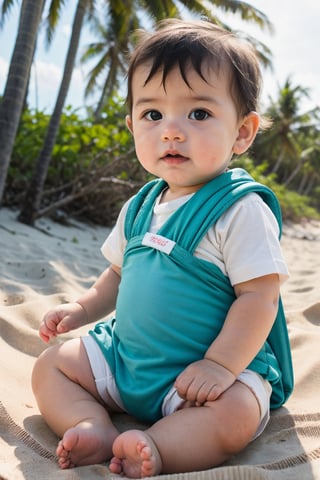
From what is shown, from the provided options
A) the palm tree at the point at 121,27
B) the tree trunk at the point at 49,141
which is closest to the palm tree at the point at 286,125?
the palm tree at the point at 121,27

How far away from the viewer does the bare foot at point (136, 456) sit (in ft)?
3.88

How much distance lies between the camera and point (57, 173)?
6.62 meters

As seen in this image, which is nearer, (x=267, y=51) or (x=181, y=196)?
(x=181, y=196)

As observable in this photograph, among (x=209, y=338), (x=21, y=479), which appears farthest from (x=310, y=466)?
(x=21, y=479)

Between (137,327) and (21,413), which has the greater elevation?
(137,327)

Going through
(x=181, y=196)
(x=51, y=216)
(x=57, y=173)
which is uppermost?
(x=181, y=196)

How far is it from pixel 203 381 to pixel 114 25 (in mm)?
14868

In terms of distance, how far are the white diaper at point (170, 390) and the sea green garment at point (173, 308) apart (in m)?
0.02

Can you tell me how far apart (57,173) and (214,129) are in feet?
17.5

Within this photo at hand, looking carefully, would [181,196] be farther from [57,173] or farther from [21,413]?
[57,173]

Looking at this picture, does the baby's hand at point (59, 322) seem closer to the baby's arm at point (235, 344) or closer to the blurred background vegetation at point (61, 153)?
the baby's arm at point (235, 344)

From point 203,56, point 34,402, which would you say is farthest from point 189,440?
point 203,56

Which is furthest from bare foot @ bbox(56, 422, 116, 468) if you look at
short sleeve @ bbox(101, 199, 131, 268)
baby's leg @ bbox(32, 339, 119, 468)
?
short sleeve @ bbox(101, 199, 131, 268)

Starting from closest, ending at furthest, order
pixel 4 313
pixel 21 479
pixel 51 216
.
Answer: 1. pixel 21 479
2. pixel 4 313
3. pixel 51 216
